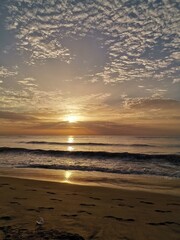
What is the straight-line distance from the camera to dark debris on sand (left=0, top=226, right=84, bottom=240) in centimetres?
404

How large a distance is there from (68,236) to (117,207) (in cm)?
291

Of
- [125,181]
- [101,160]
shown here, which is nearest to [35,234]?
[125,181]

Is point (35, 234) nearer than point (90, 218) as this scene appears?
Yes

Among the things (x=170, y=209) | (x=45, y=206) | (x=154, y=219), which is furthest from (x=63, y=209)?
(x=170, y=209)

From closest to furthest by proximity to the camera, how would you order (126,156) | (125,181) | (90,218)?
(90,218), (125,181), (126,156)

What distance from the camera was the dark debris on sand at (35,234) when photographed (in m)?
4.04

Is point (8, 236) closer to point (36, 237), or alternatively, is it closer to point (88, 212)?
point (36, 237)

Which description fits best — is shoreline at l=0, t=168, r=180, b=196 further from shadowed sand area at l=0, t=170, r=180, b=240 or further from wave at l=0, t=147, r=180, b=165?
wave at l=0, t=147, r=180, b=165

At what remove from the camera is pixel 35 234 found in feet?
13.8

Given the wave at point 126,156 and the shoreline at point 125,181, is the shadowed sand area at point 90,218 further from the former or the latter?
the wave at point 126,156

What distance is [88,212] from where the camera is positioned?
593 centimetres

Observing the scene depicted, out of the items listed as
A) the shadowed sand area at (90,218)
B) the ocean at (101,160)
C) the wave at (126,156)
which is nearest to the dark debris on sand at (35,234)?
the shadowed sand area at (90,218)

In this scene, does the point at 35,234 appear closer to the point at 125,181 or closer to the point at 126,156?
the point at 125,181

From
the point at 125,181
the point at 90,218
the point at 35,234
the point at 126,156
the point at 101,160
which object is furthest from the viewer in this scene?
the point at 126,156
